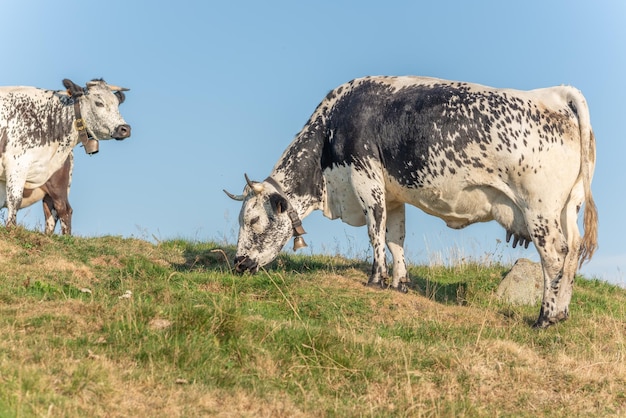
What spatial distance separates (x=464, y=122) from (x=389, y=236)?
2598 millimetres

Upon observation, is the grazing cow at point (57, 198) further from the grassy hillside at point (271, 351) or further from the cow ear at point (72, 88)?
the grassy hillside at point (271, 351)

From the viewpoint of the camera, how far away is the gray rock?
51.0 ft

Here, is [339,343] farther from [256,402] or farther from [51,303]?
[51,303]

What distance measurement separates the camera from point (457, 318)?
1327 cm

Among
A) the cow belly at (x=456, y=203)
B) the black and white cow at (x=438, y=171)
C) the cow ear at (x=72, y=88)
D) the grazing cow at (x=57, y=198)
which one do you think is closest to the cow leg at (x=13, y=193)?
the cow ear at (x=72, y=88)

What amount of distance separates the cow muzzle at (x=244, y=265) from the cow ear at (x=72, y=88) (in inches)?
173

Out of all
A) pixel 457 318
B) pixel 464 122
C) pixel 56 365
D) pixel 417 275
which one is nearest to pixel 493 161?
pixel 464 122

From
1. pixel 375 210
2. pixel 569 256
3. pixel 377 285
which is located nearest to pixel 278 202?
pixel 375 210

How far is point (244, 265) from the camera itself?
595 inches

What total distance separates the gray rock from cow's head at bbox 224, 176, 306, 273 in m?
3.26

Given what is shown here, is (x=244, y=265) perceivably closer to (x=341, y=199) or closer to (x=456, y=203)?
(x=341, y=199)

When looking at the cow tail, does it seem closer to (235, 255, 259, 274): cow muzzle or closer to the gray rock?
the gray rock

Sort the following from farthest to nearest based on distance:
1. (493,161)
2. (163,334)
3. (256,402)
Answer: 1. (493,161)
2. (163,334)
3. (256,402)

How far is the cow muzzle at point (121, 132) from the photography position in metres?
17.0
